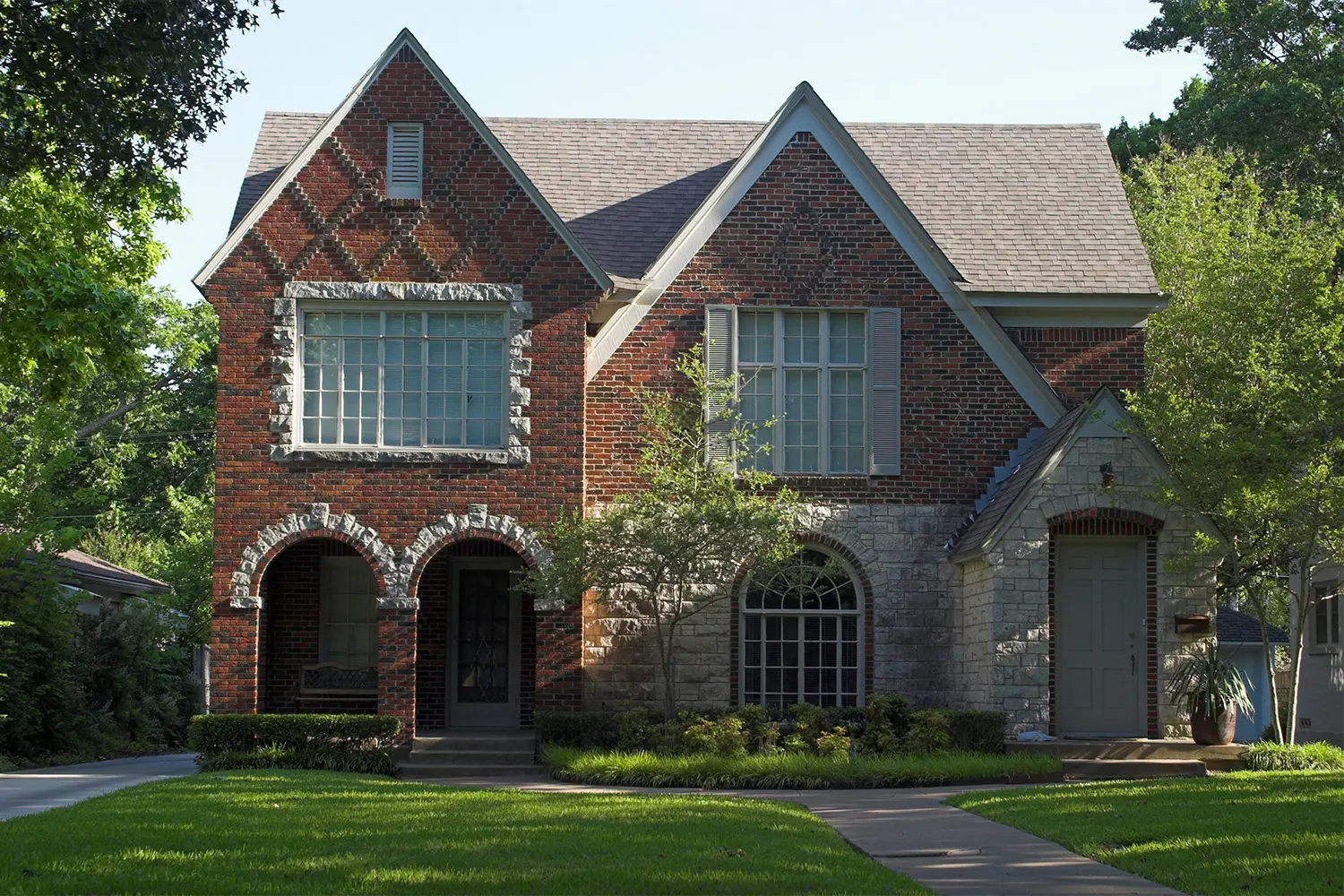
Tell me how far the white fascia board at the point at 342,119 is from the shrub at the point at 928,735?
22.1 feet

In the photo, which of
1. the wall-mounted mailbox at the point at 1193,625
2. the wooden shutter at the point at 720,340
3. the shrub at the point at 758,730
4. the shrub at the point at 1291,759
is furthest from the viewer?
the wooden shutter at the point at 720,340

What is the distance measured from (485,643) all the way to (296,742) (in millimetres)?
3450

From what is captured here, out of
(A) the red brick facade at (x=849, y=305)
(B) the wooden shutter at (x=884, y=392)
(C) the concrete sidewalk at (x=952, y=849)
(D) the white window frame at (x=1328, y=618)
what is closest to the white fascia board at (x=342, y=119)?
(A) the red brick facade at (x=849, y=305)

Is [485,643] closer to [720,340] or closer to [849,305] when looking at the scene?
[720,340]

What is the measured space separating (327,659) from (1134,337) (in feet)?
39.8

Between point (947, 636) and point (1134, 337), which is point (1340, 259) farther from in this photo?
point (947, 636)

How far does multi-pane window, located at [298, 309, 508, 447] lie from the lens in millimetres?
19828

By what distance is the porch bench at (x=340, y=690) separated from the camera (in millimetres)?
20656

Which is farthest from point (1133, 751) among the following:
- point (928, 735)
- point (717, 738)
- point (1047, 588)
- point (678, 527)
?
point (678, 527)

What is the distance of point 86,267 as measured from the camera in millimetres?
18031

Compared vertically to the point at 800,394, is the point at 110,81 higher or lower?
higher

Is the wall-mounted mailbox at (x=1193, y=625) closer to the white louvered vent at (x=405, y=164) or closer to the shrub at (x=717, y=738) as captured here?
the shrub at (x=717, y=738)

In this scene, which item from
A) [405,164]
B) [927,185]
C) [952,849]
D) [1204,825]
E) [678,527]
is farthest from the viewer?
[927,185]

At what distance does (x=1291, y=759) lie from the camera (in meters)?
17.3
